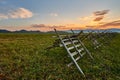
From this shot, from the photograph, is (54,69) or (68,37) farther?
(68,37)

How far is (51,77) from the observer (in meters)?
8.78

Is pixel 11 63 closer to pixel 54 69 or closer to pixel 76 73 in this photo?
pixel 54 69

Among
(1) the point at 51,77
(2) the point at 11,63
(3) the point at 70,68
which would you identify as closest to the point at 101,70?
(3) the point at 70,68

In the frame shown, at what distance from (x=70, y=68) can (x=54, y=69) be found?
885 millimetres

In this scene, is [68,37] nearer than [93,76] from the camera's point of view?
No

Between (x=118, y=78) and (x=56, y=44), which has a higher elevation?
(x=56, y=44)

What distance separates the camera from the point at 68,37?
12680 millimetres

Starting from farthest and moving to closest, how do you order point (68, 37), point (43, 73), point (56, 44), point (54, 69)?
point (68, 37) → point (56, 44) → point (54, 69) → point (43, 73)

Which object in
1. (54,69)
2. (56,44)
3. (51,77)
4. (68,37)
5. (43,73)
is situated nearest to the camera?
(51,77)

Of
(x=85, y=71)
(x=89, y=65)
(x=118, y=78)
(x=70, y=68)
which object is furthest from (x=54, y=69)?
(x=118, y=78)

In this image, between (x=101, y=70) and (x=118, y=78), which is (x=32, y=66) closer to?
(x=101, y=70)

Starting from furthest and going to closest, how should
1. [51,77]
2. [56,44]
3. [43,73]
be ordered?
[56,44] → [43,73] → [51,77]

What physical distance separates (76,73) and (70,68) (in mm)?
844

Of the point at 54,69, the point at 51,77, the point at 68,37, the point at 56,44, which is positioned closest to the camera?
the point at 51,77
